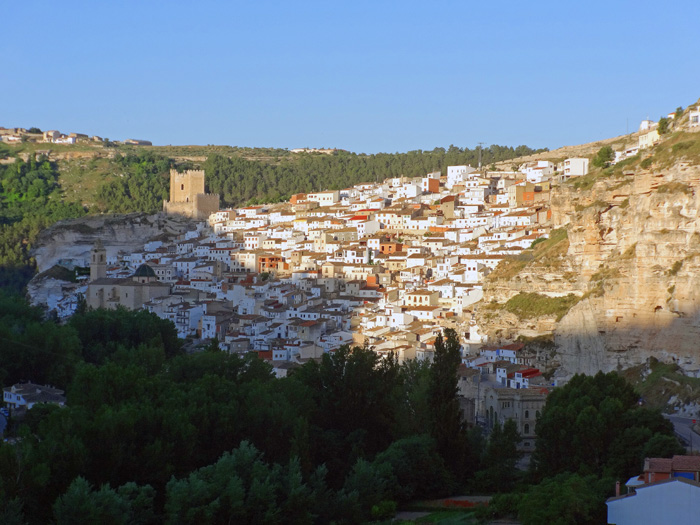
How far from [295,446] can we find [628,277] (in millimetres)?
16241

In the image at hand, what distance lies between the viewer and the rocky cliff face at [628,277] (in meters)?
34.5

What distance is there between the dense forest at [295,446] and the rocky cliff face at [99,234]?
1754 inches

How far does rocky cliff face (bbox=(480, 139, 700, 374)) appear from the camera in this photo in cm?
3450

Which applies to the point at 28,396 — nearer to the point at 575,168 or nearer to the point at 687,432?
the point at 687,432

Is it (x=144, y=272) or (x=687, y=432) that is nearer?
(x=687, y=432)

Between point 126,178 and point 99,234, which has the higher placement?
point 126,178

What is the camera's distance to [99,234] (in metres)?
79.2

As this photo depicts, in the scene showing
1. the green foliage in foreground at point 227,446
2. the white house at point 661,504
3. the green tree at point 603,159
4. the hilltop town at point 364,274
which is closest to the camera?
the green foliage in foreground at point 227,446

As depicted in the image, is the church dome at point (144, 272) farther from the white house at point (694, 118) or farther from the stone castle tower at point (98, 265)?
the white house at point (694, 118)

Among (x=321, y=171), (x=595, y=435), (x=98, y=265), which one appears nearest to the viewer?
(x=595, y=435)

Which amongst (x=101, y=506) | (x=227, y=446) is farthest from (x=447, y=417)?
(x=101, y=506)

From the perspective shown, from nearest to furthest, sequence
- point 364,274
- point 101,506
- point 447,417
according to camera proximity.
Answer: point 101,506, point 447,417, point 364,274

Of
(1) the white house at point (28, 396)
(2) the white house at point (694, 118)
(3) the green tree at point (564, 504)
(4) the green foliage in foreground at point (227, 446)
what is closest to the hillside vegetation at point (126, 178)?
(2) the white house at point (694, 118)

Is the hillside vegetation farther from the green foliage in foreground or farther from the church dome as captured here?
the green foliage in foreground
